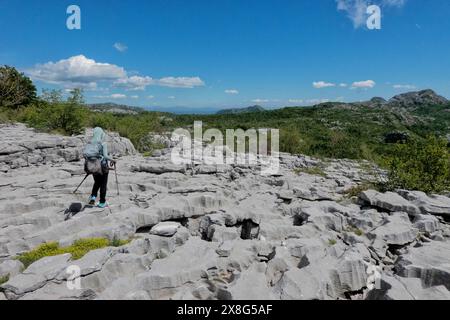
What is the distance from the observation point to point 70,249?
8.48 meters

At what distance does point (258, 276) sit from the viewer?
23.8ft

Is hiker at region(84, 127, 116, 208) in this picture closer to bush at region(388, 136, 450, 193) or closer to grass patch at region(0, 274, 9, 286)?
grass patch at region(0, 274, 9, 286)

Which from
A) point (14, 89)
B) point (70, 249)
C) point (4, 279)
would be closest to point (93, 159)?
point (70, 249)

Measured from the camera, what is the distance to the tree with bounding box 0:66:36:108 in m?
36.9

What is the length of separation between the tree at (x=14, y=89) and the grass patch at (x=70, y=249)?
34475 millimetres

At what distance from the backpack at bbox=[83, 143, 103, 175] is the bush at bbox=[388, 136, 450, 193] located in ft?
57.1

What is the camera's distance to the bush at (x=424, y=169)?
61.5 ft

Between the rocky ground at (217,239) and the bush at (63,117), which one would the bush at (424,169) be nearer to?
the rocky ground at (217,239)

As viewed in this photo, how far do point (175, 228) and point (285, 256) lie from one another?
3432 millimetres

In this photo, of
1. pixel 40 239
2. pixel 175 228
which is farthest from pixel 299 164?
pixel 40 239

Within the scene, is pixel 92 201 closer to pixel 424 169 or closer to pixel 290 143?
pixel 424 169

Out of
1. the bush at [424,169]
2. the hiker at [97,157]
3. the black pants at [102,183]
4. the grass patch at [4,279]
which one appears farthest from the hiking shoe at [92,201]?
the bush at [424,169]
